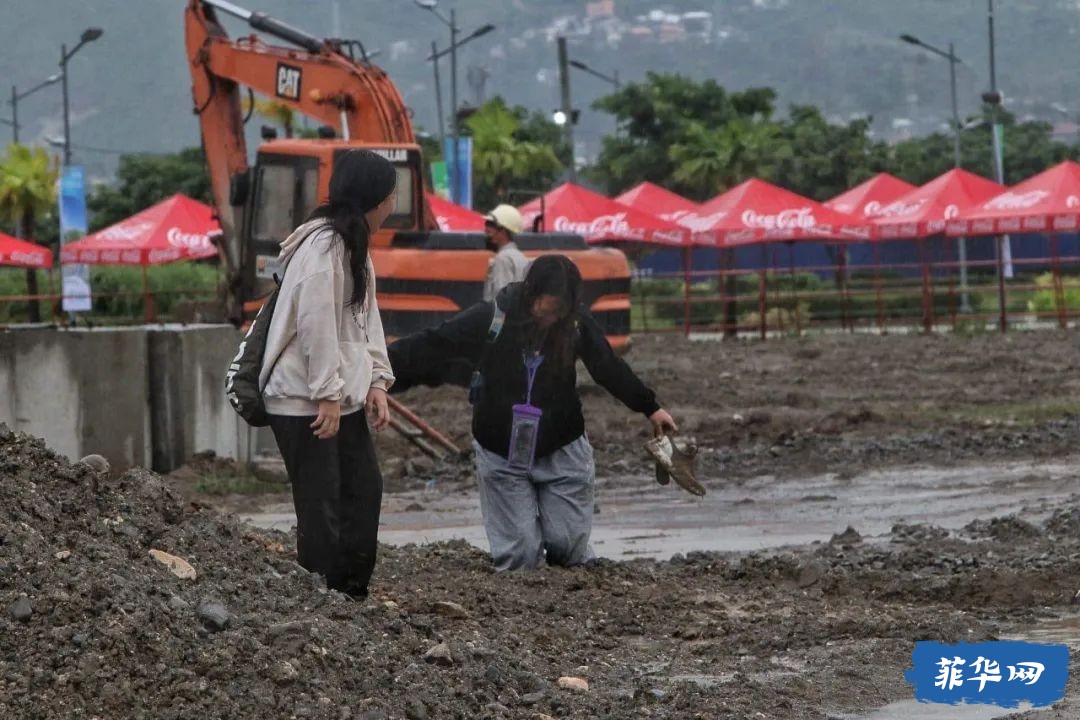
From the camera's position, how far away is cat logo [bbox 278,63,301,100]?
65.0 ft

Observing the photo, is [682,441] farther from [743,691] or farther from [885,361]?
[885,361]

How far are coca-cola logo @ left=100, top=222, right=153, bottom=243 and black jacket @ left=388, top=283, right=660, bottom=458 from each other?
29.3m

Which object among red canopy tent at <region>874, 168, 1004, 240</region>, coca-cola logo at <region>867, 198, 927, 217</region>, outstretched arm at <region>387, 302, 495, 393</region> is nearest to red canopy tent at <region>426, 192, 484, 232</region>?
red canopy tent at <region>874, 168, 1004, 240</region>

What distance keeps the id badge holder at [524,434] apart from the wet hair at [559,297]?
0.23m

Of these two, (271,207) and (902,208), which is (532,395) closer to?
(271,207)

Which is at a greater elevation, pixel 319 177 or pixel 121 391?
pixel 319 177

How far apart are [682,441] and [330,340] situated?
9.56 ft

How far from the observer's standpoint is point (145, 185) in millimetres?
76062

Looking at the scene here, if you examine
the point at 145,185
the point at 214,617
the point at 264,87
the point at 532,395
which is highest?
the point at 145,185

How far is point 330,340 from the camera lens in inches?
252

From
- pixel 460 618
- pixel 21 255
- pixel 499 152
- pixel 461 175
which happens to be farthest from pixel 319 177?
pixel 499 152

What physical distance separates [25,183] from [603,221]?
83.1 ft

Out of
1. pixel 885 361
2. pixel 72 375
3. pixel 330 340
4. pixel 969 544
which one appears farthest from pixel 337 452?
pixel 885 361

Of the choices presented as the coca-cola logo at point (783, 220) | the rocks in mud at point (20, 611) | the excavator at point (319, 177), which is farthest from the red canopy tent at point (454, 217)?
the rocks in mud at point (20, 611)
